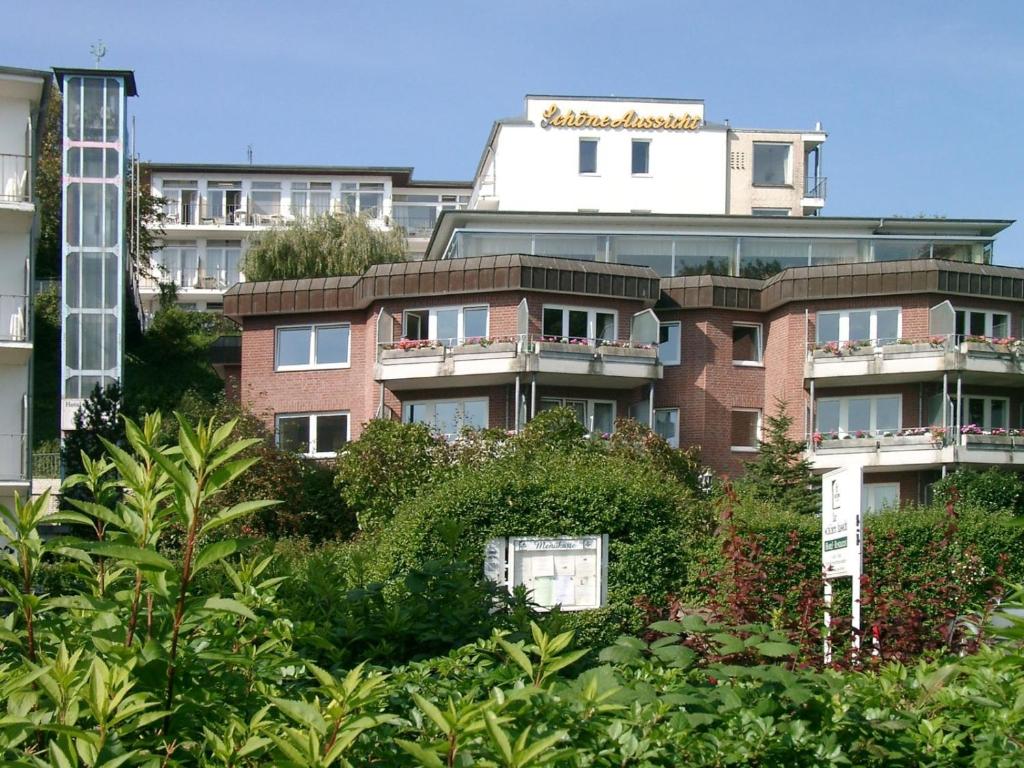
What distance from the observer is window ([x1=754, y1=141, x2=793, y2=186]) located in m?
63.8

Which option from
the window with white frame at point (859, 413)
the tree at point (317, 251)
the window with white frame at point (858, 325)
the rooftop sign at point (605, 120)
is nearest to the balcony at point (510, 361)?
the window with white frame at point (858, 325)

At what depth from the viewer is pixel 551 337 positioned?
41469 mm

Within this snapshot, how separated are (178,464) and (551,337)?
37641mm

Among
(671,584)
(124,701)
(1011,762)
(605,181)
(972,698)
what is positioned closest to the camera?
(124,701)

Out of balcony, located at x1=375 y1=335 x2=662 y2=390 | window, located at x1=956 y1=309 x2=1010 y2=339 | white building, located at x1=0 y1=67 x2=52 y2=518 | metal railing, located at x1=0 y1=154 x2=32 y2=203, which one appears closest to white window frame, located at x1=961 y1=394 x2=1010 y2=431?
window, located at x1=956 y1=309 x2=1010 y2=339

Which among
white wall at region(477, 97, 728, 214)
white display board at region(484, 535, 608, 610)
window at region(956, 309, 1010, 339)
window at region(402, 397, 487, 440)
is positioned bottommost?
white display board at region(484, 535, 608, 610)

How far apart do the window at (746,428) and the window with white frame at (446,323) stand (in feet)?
27.8

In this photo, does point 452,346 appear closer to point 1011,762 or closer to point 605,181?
point 605,181

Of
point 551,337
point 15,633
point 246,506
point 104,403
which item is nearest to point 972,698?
point 246,506

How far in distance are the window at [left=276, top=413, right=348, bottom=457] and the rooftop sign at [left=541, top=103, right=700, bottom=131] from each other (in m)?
21.3

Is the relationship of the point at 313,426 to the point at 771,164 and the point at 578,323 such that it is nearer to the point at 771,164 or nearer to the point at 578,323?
the point at 578,323

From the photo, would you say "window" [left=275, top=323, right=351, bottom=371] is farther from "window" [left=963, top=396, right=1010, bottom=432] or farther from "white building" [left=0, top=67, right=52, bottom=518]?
"window" [left=963, top=396, right=1010, bottom=432]

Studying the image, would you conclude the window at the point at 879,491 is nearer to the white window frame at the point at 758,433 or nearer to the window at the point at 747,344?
the white window frame at the point at 758,433

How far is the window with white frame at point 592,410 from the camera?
1683 inches
